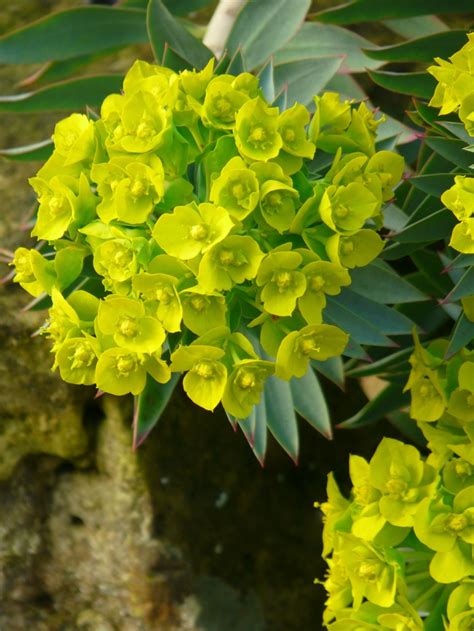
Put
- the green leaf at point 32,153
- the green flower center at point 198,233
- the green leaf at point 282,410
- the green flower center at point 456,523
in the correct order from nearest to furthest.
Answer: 1. the green flower center at point 198,233
2. the green flower center at point 456,523
3. the green leaf at point 282,410
4. the green leaf at point 32,153

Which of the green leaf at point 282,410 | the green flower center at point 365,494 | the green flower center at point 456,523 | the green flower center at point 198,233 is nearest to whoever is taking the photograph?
the green flower center at point 198,233

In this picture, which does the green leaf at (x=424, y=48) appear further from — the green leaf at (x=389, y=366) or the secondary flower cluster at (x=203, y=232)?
the green leaf at (x=389, y=366)

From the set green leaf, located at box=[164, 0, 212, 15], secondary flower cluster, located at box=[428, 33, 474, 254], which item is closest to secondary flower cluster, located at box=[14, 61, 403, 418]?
secondary flower cluster, located at box=[428, 33, 474, 254]

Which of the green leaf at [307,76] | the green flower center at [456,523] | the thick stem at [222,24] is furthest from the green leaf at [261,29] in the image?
the green flower center at [456,523]

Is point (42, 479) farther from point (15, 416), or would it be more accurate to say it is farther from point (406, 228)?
point (406, 228)

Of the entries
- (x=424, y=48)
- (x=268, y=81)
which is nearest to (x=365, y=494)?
(x=268, y=81)

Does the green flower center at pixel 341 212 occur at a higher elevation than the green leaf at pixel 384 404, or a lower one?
higher
